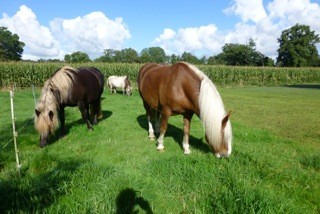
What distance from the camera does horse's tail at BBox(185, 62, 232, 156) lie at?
4.98 metres

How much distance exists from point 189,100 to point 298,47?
278 ft

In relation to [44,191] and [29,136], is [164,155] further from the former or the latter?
[29,136]

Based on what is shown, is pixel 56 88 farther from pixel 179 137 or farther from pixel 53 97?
pixel 179 137

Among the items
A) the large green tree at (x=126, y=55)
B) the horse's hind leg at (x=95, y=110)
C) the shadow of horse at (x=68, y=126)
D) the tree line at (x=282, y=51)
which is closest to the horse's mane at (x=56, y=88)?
the shadow of horse at (x=68, y=126)

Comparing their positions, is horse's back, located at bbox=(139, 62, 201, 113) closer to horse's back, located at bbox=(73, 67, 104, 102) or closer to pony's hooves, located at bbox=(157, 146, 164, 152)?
pony's hooves, located at bbox=(157, 146, 164, 152)

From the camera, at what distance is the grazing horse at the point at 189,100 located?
16.5 ft

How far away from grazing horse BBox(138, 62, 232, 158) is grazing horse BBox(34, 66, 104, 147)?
199cm

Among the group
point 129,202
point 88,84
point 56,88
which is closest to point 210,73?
point 88,84

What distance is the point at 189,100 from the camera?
580 cm

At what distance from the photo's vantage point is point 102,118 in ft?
34.1

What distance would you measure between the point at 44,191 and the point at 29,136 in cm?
399

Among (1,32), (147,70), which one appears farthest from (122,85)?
(1,32)

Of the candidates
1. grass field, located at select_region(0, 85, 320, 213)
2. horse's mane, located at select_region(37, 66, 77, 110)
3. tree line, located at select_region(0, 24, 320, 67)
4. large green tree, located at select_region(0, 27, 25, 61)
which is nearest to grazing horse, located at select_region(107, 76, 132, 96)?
horse's mane, located at select_region(37, 66, 77, 110)

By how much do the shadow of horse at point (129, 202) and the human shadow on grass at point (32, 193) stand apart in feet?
2.59
